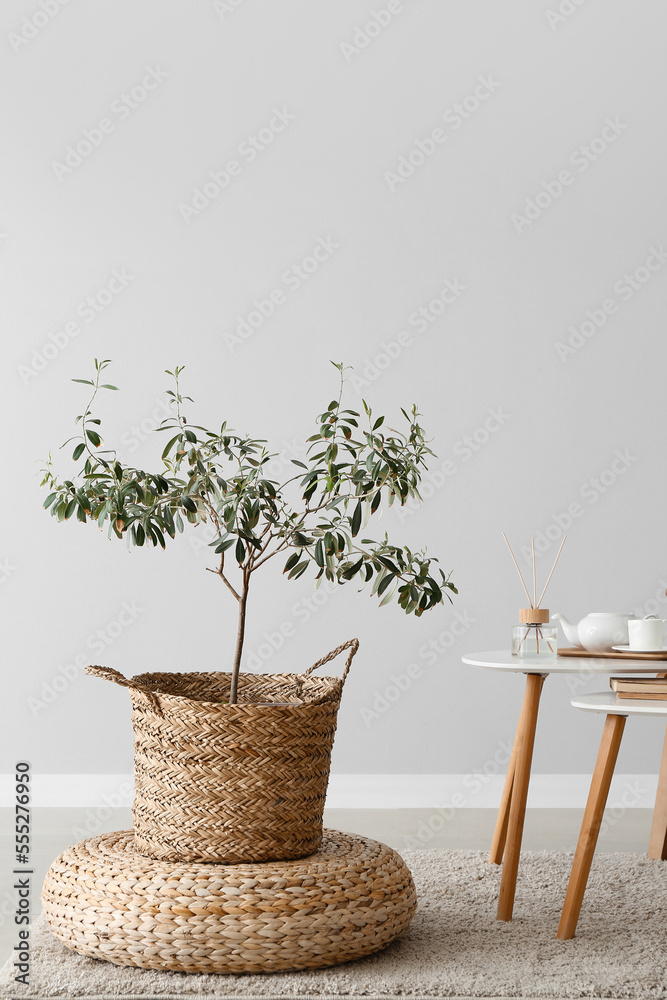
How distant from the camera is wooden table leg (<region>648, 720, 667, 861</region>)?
240 cm

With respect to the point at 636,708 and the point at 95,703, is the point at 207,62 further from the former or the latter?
the point at 636,708

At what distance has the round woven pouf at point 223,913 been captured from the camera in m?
1.53

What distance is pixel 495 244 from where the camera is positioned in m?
3.15

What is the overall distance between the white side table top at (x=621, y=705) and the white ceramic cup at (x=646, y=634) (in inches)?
9.6

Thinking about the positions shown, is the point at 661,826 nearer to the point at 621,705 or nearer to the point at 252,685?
the point at 621,705

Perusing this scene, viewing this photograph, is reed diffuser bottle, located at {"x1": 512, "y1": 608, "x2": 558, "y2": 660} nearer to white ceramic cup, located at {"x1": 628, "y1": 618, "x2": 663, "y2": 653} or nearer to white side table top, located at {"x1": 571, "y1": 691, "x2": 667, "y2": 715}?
white ceramic cup, located at {"x1": 628, "y1": 618, "x2": 663, "y2": 653}

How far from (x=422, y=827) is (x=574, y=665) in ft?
3.84

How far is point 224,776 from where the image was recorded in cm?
163

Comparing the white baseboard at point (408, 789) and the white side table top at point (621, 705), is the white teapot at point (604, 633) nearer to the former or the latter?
the white side table top at point (621, 705)

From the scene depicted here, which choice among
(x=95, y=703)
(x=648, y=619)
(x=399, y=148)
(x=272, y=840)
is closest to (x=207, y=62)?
(x=399, y=148)

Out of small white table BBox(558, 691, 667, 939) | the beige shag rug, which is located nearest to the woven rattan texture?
the beige shag rug

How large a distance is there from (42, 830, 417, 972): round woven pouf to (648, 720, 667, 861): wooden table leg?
103 cm

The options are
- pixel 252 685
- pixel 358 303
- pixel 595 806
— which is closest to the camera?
pixel 595 806

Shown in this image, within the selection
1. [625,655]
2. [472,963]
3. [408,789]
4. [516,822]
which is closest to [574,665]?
[625,655]
